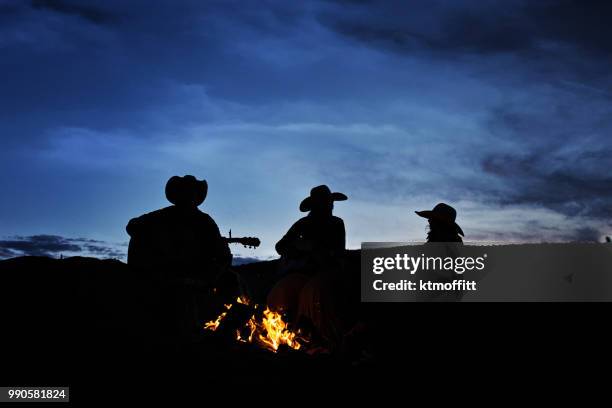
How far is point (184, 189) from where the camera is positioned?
10008mm

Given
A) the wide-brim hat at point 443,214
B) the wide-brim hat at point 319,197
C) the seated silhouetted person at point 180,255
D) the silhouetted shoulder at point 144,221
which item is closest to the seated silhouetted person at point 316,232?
the wide-brim hat at point 319,197

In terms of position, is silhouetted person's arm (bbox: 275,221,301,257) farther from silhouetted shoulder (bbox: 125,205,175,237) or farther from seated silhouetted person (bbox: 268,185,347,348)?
silhouetted shoulder (bbox: 125,205,175,237)

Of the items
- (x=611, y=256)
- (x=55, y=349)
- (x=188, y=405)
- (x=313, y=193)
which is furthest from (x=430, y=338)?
(x=611, y=256)

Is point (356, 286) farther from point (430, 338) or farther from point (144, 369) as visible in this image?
point (144, 369)

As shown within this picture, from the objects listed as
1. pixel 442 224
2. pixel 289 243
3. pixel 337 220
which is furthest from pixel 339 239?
pixel 442 224

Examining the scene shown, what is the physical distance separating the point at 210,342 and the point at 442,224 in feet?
13.8

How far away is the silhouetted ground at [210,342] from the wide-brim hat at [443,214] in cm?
141

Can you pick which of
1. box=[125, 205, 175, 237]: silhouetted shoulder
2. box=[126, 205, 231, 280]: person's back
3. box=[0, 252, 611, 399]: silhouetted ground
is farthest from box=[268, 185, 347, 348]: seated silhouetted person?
box=[125, 205, 175, 237]: silhouetted shoulder

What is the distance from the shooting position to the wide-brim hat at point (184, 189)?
9.98 meters

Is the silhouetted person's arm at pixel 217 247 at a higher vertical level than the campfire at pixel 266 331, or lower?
higher

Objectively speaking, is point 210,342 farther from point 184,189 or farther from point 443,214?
point 443,214

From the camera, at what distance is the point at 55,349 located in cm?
775

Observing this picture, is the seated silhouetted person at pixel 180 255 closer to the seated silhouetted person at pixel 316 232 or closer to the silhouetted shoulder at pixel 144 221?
the silhouetted shoulder at pixel 144 221

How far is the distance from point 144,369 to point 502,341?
223 inches
